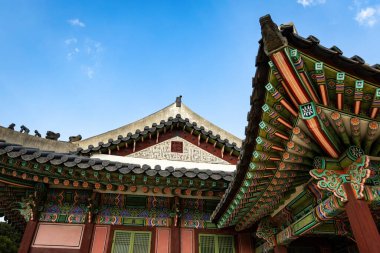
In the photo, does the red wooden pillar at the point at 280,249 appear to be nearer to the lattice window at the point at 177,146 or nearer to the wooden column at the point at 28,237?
the lattice window at the point at 177,146

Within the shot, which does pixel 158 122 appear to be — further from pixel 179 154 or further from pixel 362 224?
pixel 362 224

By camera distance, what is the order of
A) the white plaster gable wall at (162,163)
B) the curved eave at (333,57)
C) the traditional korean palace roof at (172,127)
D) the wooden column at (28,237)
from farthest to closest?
the traditional korean palace roof at (172,127)
the white plaster gable wall at (162,163)
the wooden column at (28,237)
the curved eave at (333,57)

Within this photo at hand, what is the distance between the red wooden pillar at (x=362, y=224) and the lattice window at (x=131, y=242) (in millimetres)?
4874

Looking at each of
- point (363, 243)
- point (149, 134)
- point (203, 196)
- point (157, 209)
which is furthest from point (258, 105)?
point (149, 134)

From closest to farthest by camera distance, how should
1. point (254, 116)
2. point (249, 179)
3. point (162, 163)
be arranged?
point (254, 116)
point (249, 179)
point (162, 163)

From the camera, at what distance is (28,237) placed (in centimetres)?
621

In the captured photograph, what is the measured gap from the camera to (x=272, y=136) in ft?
12.0

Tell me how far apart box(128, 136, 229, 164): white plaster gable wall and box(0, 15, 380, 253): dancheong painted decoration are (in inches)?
1.6

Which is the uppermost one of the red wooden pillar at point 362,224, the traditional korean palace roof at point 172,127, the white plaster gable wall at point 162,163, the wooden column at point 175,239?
the traditional korean palace roof at point 172,127

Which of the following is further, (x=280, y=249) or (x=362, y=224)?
(x=280, y=249)

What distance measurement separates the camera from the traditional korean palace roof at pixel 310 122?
2814 millimetres

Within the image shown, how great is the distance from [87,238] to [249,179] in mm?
4397

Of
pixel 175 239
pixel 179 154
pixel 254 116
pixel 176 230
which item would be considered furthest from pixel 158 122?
pixel 254 116

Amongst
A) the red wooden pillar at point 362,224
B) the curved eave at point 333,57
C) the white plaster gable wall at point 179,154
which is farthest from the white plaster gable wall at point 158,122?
the curved eave at point 333,57
